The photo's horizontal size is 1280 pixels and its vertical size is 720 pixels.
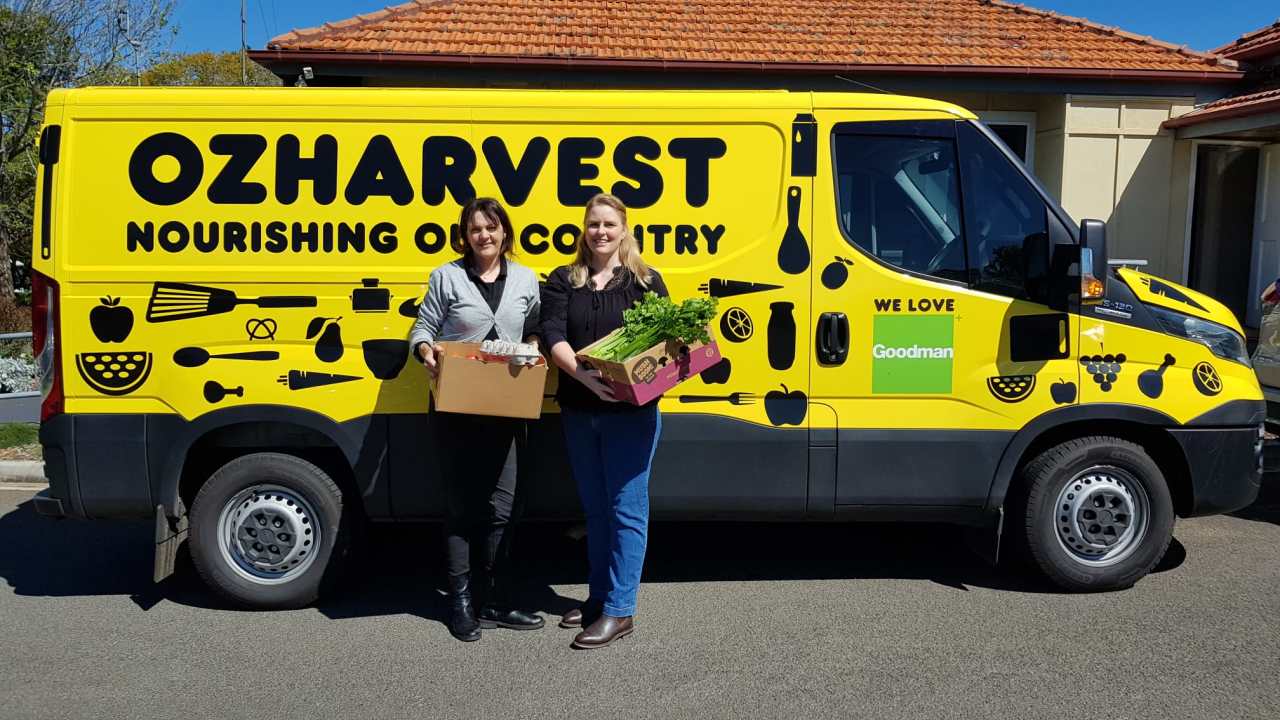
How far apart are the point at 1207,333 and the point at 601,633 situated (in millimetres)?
3166

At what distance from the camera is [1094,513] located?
187 inches

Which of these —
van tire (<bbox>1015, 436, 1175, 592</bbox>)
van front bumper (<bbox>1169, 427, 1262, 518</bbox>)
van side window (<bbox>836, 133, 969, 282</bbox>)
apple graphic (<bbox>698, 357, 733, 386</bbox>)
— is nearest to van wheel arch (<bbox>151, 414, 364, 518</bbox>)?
apple graphic (<bbox>698, 357, 733, 386</bbox>)

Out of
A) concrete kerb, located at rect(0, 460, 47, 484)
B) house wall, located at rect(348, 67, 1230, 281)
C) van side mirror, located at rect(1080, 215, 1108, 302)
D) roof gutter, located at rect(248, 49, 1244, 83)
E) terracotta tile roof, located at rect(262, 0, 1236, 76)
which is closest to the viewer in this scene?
van side mirror, located at rect(1080, 215, 1108, 302)

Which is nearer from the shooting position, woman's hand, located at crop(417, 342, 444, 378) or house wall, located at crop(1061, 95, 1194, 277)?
woman's hand, located at crop(417, 342, 444, 378)

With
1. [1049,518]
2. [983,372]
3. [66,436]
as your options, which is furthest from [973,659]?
[66,436]

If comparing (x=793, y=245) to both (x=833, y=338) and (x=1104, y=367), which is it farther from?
(x=1104, y=367)

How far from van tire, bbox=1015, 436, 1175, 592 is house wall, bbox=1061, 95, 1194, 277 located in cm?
739

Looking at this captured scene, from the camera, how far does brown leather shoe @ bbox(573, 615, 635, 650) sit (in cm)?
421

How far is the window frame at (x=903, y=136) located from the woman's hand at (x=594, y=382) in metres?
1.37

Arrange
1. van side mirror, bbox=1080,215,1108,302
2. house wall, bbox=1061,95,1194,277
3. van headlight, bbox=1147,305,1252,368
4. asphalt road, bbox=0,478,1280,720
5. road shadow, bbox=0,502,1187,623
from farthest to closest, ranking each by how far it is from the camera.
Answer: house wall, bbox=1061,95,1194,277 < road shadow, bbox=0,502,1187,623 < van headlight, bbox=1147,305,1252,368 < van side mirror, bbox=1080,215,1108,302 < asphalt road, bbox=0,478,1280,720

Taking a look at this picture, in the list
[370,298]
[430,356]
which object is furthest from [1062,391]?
[370,298]

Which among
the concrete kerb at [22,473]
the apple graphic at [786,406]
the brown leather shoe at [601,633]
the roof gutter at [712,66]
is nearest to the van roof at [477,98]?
the apple graphic at [786,406]

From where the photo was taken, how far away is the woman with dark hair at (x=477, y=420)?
4.16m

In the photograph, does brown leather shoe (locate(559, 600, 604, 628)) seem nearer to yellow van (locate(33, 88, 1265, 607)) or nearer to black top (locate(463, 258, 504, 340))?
yellow van (locate(33, 88, 1265, 607))
